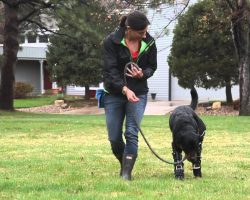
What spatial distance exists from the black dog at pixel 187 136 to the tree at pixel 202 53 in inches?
721

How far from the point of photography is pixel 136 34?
6086 mm

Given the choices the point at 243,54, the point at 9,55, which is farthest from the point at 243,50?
the point at 9,55

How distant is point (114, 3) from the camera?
21.5m

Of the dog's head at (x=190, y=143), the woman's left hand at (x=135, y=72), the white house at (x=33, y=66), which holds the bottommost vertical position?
the dog's head at (x=190, y=143)

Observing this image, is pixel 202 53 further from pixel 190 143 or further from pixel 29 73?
pixel 29 73

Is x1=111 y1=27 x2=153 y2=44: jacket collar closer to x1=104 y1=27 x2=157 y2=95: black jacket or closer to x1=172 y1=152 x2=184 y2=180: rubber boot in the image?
x1=104 y1=27 x2=157 y2=95: black jacket

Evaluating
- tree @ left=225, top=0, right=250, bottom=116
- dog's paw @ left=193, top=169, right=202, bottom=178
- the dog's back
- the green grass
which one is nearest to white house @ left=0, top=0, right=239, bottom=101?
tree @ left=225, top=0, right=250, bottom=116

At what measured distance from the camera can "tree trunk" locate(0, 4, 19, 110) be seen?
926 inches

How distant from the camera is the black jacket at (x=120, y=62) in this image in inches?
246

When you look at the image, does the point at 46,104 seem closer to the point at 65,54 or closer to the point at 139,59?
the point at 65,54

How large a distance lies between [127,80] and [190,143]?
3.44 ft

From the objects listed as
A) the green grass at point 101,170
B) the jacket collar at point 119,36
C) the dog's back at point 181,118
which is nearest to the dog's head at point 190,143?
the dog's back at point 181,118

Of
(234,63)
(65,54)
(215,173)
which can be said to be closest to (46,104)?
(65,54)

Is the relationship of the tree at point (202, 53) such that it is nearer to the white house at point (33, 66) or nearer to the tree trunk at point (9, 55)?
the tree trunk at point (9, 55)
